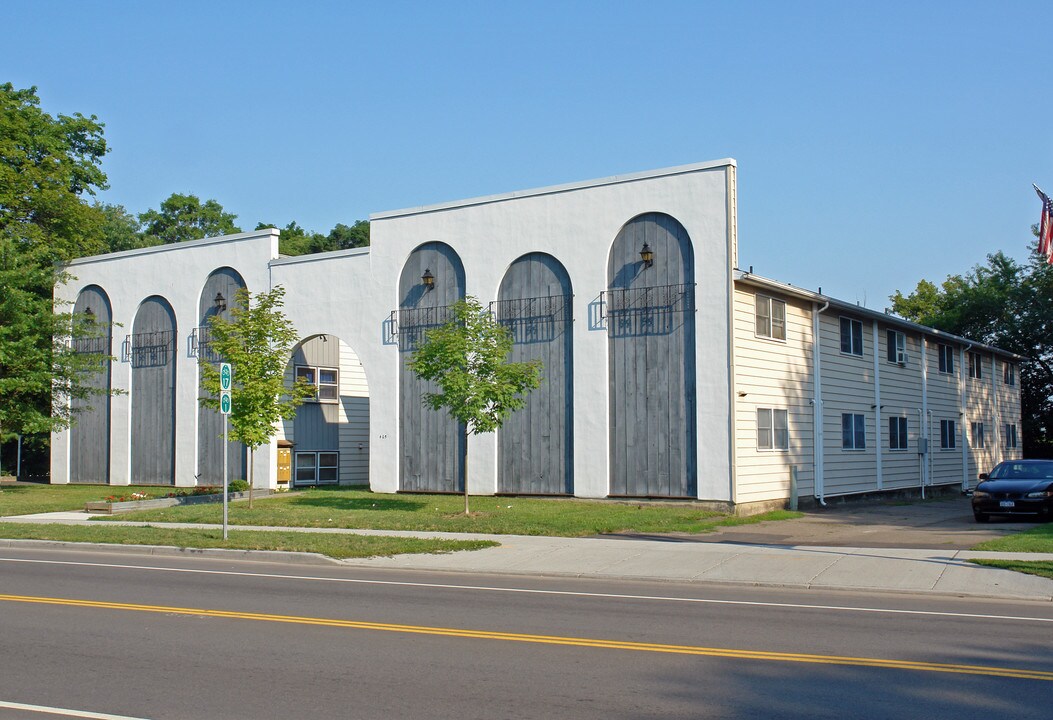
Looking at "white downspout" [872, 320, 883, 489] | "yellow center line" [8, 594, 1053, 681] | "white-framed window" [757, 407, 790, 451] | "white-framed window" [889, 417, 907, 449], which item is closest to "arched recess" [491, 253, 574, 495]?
"white-framed window" [757, 407, 790, 451]

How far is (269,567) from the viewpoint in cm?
1616

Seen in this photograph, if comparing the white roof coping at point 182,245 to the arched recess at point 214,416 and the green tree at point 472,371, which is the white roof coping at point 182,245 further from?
the green tree at point 472,371

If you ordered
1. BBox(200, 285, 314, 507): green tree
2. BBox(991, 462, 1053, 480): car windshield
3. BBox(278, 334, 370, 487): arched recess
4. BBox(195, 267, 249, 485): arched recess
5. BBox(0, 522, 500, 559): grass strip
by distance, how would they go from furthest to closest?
BBox(278, 334, 370, 487): arched recess, BBox(195, 267, 249, 485): arched recess, BBox(200, 285, 314, 507): green tree, BBox(991, 462, 1053, 480): car windshield, BBox(0, 522, 500, 559): grass strip

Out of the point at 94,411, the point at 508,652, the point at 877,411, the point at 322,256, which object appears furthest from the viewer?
the point at 94,411

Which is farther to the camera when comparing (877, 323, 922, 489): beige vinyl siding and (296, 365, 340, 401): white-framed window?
(296, 365, 340, 401): white-framed window

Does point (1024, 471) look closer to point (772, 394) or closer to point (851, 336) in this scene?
point (772, 394)

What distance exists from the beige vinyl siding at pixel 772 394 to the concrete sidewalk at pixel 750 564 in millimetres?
6636

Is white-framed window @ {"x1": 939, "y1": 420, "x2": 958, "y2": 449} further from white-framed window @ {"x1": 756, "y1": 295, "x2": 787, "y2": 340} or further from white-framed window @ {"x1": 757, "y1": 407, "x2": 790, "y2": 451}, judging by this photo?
white-framed window @ {"x1": 756, "y1": 295, "x2": 787, "y2": 340}

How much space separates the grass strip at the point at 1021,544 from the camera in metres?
16.5

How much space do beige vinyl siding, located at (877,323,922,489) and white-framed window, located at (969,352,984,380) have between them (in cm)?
675

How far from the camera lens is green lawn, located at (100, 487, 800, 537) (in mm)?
20688

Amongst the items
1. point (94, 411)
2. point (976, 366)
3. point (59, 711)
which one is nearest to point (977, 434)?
point (976, 366)

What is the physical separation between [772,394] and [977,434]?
19.2 metres

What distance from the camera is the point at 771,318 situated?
26516mm
